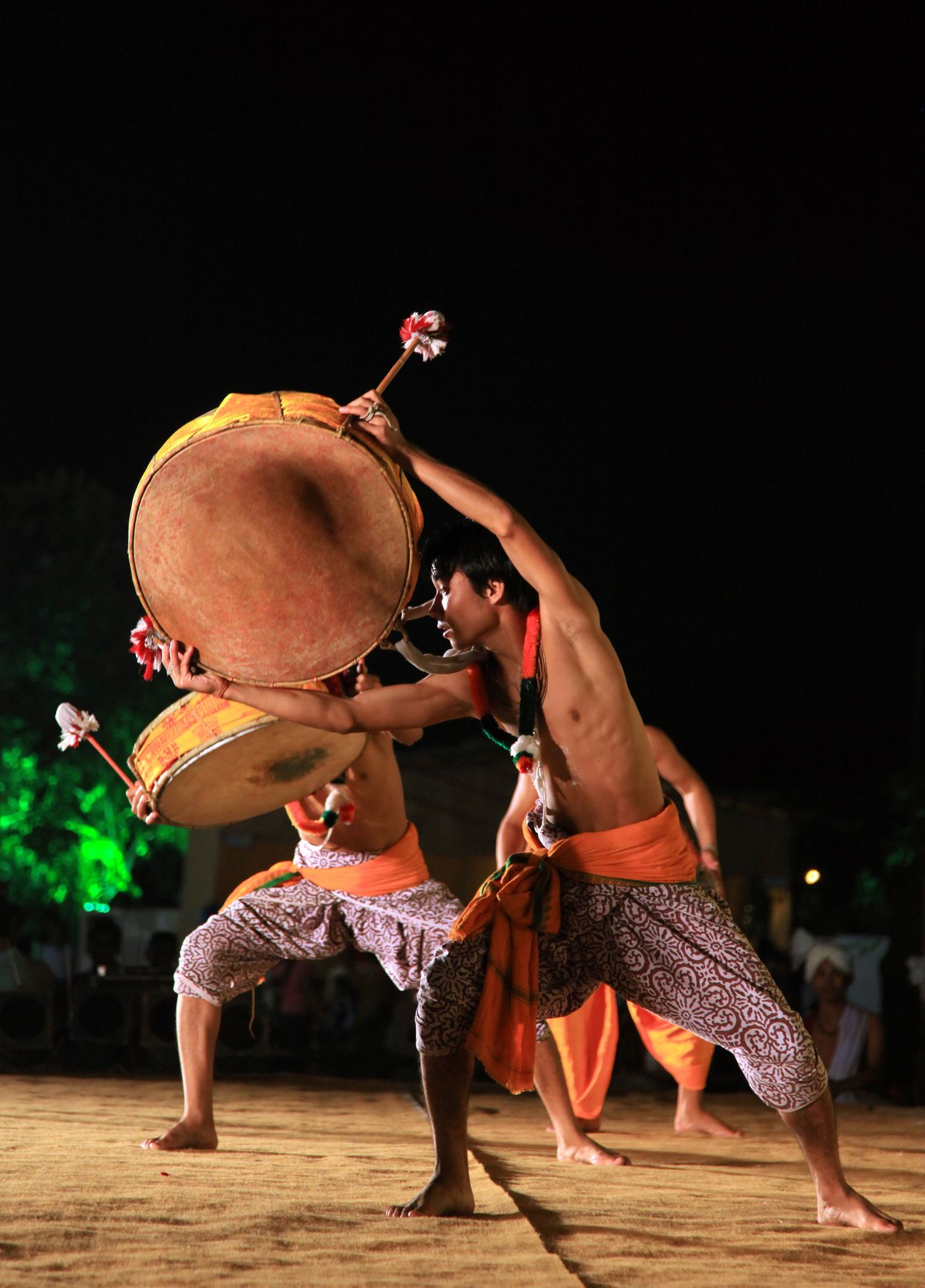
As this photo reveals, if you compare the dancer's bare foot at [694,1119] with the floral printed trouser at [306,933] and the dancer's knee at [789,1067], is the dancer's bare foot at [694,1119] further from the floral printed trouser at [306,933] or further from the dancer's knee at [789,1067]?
the dancer's knee at [789,1067]

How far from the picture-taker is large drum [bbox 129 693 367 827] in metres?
4.07

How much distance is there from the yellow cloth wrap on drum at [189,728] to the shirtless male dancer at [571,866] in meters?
0.67

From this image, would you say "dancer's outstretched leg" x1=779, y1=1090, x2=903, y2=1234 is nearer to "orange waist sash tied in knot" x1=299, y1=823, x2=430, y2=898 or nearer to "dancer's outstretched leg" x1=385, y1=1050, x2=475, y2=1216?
"dancer's outstretched leg" x1=385, y1=1050, x2=475, y2=1216

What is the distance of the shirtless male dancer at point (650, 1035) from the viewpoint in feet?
18.2

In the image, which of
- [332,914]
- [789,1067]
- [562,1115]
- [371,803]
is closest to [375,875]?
[332,914]

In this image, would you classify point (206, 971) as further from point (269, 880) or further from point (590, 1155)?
point (590, 1155)

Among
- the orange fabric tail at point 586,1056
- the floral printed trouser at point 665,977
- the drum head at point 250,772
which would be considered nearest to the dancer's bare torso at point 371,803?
the drum head at point 250,772

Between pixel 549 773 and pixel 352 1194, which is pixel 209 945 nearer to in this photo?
pixel 352 1194

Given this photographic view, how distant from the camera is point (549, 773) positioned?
11.0 ft

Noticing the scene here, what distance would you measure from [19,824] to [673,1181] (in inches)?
981

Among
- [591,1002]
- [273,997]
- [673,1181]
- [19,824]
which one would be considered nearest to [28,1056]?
[273,997]

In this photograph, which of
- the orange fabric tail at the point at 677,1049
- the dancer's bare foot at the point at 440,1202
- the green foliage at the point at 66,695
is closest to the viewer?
the dancer's bare foot at the point at 440,1202

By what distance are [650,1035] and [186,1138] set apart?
2.31m

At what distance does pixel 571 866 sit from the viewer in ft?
10.9
